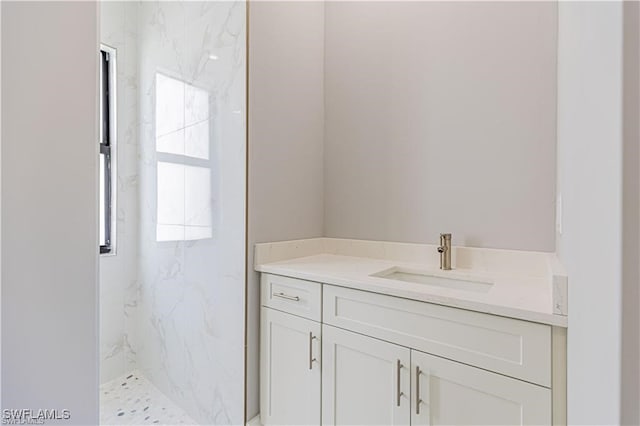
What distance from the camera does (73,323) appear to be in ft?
1.52

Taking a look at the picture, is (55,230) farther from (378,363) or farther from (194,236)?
(194,236)

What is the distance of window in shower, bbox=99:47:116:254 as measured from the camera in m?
2.27

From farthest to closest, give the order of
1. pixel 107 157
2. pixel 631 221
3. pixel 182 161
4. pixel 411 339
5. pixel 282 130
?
1. pixel 107 157
2. pixel 182 161
3. pixel 282 130
4. pixel 411 339
5. pixel 631 221

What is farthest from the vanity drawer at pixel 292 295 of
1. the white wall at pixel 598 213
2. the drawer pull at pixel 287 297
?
the white wall at pixel 598 213

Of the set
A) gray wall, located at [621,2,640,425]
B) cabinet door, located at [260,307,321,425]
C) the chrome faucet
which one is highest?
gray wall, located at [621,2,640,425]

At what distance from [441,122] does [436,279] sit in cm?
77

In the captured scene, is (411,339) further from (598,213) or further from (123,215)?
(123,215)

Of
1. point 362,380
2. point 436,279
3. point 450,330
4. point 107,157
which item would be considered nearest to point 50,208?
point 450,330

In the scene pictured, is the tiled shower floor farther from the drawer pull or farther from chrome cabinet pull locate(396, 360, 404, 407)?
chrome cabinet pull locate(396, 360, 404, 407)

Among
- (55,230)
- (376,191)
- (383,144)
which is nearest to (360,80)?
(383,144)

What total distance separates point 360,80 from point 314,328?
138cm

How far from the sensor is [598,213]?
0.48 metres

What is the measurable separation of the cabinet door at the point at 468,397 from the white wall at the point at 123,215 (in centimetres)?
201

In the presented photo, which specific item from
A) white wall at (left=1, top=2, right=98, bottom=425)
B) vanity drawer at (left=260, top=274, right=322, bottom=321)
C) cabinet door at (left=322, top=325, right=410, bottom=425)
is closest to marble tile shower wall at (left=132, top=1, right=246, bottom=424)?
vanity drawer at (left=260, top=274, right=322, bottom=321)
